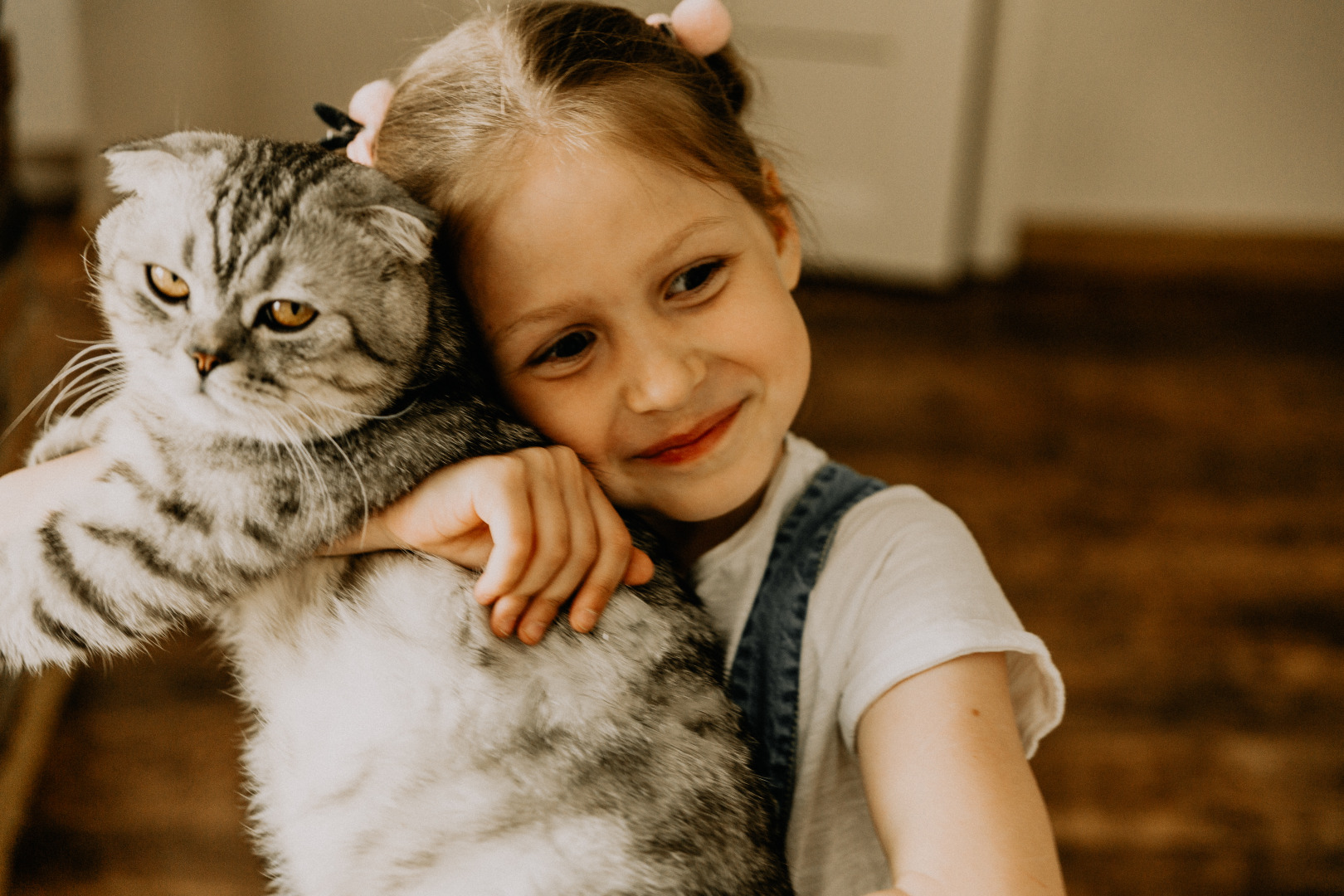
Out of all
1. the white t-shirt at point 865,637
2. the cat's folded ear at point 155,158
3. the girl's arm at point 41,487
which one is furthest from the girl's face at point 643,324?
the girl's arm at point 41,487

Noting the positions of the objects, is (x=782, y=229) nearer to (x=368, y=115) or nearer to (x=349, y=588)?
(x=368, y=115)

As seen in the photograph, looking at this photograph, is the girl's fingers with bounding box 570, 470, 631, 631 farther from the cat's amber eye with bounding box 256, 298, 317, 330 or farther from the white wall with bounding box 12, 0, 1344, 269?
the white wall with bounding box 12, 0, 1344, 269

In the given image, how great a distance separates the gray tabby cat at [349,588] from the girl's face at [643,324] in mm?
79

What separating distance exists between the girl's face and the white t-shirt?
0.10 m

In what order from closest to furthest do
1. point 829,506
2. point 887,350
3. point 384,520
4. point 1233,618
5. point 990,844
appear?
point 990,844, point 384,520, point 829,506, point 1233,618, point 887,350

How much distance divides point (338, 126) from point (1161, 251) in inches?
126

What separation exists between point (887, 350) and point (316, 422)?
2469mm

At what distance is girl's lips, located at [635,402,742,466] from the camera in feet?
3.16

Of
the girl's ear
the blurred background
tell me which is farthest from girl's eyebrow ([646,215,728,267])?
the blurred background

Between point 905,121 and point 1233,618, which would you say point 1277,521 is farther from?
→ point 905,121

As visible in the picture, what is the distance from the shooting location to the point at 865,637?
0.89m

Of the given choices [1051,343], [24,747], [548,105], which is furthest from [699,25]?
[1051,343]

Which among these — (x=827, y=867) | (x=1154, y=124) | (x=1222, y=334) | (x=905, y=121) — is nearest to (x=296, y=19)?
(x=905, y=121)

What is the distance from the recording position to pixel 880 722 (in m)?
0.84
